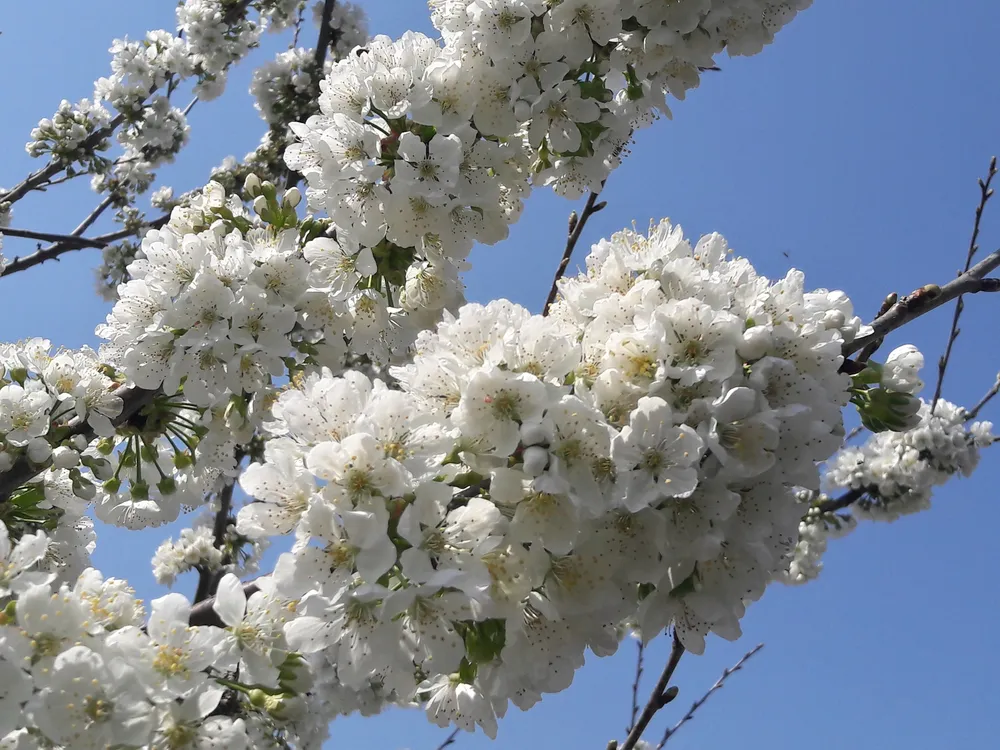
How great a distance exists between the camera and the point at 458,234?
289 cm

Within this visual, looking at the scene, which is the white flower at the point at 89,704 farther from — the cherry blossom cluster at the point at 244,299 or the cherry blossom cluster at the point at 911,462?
the cherry blossom cluster at the point at 911,462

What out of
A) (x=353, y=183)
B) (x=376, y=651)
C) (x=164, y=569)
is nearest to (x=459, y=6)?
(x=353, y=183)

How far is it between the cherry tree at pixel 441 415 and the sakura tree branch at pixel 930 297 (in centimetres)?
1

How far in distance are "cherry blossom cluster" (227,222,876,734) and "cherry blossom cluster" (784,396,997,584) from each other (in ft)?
17.7

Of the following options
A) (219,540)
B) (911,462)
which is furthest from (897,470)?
(219,540)

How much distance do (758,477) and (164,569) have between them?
7.47 meters

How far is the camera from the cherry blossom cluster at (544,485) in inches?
62.3

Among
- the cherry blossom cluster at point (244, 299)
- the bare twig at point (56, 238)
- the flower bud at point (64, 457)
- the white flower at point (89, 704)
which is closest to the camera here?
the white flower at point (89, 704)

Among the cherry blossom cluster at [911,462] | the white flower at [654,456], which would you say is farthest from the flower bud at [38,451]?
the cherry blossom cluster at [911,462]

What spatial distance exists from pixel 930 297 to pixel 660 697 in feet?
5.94

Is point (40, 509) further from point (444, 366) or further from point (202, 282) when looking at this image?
point (444, 366)

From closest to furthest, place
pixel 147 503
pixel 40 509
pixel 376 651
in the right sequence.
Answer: pixel 376 651
pixel 40 509
pixel 147 503

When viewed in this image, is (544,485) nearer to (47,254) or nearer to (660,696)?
(660,696)

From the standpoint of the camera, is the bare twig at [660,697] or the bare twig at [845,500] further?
the bare twig at [845,500]
